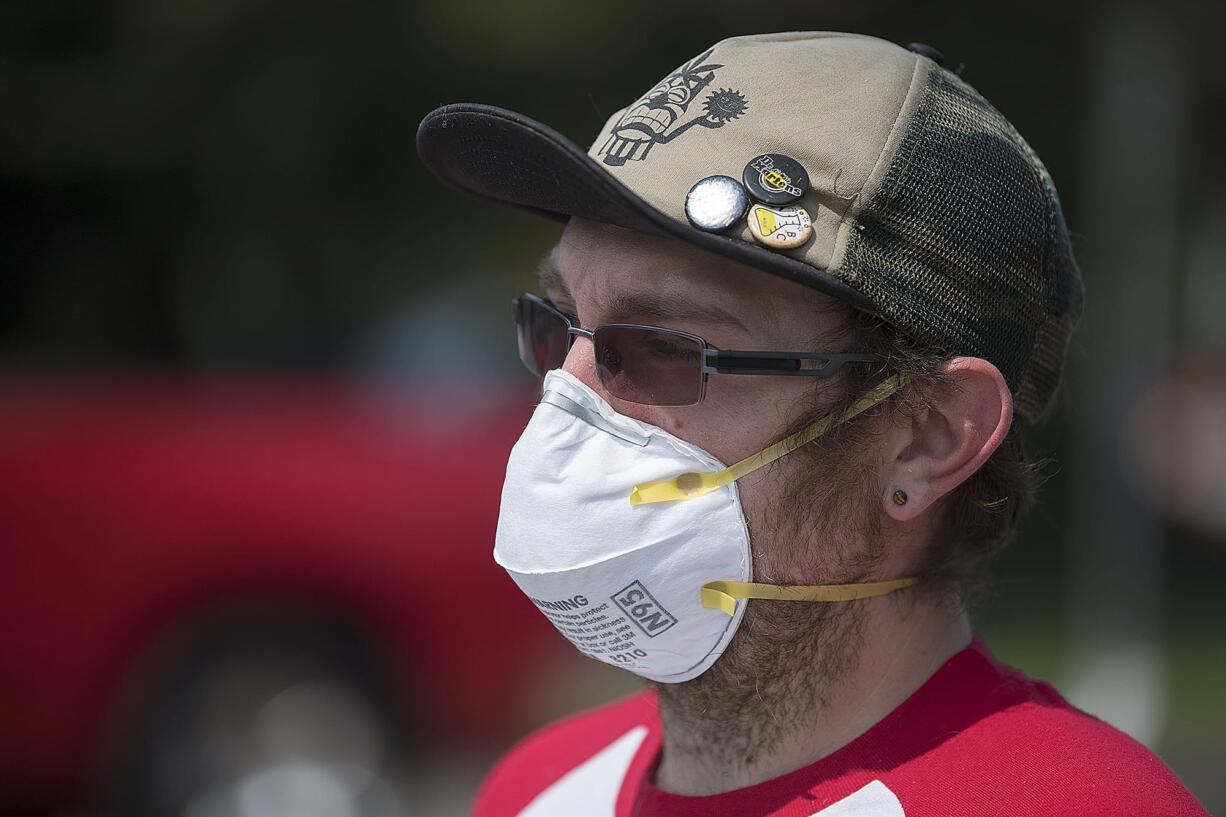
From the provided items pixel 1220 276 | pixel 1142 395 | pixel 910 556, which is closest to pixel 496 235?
pixel 1142 395

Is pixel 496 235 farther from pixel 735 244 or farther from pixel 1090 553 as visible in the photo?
pixel 735 244

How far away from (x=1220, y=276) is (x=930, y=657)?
1090 cm

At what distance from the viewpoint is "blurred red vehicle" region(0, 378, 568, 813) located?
482 centimetres

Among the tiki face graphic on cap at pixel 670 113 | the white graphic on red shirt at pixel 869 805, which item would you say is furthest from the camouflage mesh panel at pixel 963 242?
the white graphic on red shirt at pixel 869 805

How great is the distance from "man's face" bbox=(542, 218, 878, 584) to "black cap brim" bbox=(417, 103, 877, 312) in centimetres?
8

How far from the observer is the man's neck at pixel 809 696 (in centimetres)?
178

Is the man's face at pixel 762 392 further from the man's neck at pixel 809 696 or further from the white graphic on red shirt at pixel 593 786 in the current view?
the white graphic on red shirt at pixel 593 786

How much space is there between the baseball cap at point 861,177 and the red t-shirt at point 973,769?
0.44m

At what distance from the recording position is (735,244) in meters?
1.68

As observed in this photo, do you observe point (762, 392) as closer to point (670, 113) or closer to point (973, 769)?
point (670, 113)

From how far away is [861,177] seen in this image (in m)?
1.71

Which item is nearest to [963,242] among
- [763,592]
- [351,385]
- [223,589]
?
[763,592]

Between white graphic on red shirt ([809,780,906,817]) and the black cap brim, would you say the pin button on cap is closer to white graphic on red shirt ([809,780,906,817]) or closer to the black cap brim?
the black cap brim

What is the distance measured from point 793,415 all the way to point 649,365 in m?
0.21
